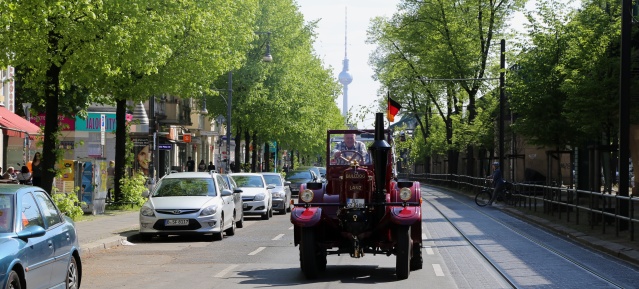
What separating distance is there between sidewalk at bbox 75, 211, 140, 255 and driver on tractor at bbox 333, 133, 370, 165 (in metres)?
5.31

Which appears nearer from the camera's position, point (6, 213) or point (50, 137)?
point (6, 213)

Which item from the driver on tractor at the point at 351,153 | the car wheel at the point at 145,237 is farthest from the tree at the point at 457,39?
the driver on tractor at the point at 351,153

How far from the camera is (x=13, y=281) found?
9.99m

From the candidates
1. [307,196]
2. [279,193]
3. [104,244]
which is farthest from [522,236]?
[279,193]

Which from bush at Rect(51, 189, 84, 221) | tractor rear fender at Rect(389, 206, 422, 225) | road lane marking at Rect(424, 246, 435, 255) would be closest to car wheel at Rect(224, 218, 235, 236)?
bush at Rect(51, 189, 84, 221)

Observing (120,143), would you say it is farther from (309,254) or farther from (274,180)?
(309,254)

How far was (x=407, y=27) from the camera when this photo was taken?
67375 millimetres

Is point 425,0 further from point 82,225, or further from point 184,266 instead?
point 184,266

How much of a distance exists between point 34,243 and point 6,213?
0.43 metres

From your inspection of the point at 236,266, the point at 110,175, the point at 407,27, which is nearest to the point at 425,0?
the point at 407,27

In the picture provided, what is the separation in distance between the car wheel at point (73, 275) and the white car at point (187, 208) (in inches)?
412

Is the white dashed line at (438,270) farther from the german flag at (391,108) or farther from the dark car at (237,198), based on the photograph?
the dark car at (237,198)

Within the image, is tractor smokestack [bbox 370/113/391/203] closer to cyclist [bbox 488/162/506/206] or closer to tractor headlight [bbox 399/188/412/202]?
tractor headlight [bbox 399/188/412/202]

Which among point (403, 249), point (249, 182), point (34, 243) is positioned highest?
point (249, 182)
